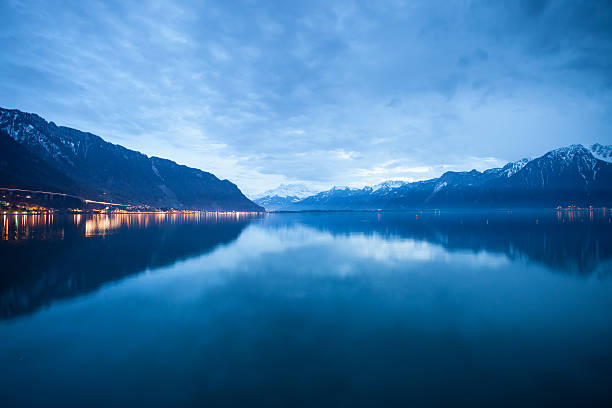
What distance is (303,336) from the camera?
427 inches

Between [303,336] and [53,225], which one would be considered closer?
[303,336]

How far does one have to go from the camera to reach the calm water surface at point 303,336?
745 centimetres

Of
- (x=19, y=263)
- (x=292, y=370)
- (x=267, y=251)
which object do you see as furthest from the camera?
(x=267, y=251)

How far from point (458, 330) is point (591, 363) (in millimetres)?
3868

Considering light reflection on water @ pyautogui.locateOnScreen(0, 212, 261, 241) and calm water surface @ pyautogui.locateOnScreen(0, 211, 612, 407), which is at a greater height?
light reflection on water @ pyautogui.locateOnScreen(0, 212, 261, 241)

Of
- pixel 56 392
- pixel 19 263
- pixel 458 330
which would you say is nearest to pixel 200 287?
pixel 56 392

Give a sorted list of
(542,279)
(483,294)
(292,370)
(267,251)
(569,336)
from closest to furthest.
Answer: (292,370), (569,336), (483,294), (542,279), (267,251)

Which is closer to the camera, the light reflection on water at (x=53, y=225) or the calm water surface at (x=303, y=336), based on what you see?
the calm water surface at (x=303, y=336)

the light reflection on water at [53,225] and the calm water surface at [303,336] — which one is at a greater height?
the light reflection on water at [53,225]

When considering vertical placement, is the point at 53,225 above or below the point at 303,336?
above

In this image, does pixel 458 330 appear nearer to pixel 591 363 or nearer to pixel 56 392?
pixel 591 363

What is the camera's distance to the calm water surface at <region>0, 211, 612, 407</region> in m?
7.45

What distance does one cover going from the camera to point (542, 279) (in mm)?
19328

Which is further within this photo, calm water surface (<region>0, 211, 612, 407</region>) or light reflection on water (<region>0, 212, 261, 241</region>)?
light reflection on water (<region>0, 212, 261, 241</region>)
